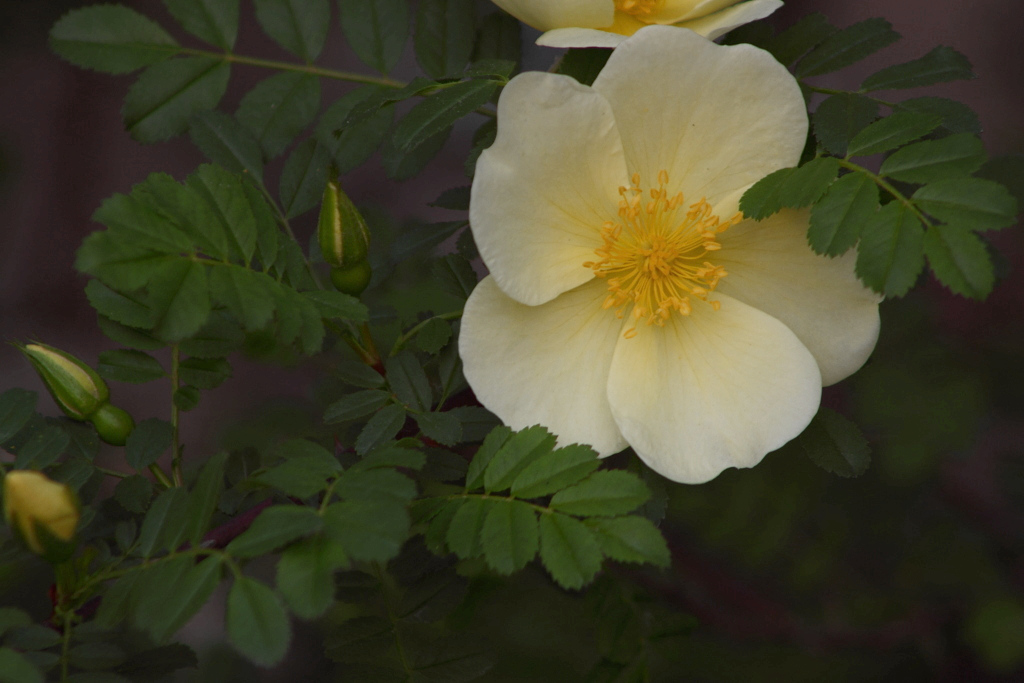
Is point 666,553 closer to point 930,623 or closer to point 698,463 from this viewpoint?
point 698,463

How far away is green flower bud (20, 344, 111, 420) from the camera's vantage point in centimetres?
59

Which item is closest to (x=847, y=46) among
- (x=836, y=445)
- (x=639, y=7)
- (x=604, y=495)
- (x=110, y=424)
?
(x=639, y=7)

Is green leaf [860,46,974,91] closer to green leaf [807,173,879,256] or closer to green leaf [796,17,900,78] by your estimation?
green leaf [796,17,900,78]

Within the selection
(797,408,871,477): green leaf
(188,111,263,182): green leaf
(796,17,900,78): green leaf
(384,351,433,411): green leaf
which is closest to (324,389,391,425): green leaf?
(384,351,433,411): green leaf

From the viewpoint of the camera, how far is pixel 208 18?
0.74 m

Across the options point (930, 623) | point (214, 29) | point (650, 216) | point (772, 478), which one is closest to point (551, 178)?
point (650, 216)

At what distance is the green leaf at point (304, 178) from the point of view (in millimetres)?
729

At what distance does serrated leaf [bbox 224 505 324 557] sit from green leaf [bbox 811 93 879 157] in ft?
1.40

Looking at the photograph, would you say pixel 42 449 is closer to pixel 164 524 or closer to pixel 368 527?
pixel 164 524

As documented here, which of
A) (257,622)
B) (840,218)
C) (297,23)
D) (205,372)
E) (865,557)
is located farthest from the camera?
(865,557)

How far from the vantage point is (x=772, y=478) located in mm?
1110

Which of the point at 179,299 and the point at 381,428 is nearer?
the point at 179,299

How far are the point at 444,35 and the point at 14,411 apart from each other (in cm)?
45

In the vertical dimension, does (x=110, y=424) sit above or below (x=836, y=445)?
above
